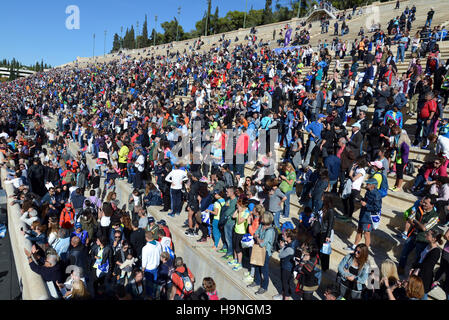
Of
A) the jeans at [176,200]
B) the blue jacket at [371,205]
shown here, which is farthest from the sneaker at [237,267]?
the jeans at [176,200]

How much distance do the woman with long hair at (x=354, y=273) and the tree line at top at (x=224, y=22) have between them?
Answer: 163 feet

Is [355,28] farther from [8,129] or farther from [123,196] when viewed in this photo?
[8,129]

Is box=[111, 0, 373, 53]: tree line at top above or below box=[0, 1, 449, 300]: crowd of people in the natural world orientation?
above

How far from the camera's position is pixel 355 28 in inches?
1054

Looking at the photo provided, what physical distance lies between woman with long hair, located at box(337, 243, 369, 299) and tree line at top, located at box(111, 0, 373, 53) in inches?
1959

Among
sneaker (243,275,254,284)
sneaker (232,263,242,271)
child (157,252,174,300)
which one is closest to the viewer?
sneaker (243,275,254,284)

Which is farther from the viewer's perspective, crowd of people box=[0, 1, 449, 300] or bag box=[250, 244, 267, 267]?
bag box=[250, 244, 267, 267]

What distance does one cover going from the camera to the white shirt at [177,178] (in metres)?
8.17

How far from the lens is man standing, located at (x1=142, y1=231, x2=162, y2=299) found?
19.0 ft

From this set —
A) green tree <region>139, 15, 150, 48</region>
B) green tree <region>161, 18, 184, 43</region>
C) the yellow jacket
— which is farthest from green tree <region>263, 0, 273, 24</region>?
the yellow jacket

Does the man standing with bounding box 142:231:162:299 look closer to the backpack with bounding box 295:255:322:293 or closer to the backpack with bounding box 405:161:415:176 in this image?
the backpack with bounding box 295:255:322:293

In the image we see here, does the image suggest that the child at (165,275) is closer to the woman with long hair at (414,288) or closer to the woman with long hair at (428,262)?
the woman with long hair at (414,288)

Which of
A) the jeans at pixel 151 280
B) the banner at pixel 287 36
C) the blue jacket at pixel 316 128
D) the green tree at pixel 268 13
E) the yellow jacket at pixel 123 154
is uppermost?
the green tree at pixel 268 13

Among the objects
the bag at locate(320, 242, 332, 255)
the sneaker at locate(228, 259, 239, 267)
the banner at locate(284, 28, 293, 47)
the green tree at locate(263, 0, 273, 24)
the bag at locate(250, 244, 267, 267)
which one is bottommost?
the sneaker at locate(228, 259, 239, 267)
